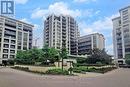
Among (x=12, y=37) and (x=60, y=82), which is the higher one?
(x=12, y=37)

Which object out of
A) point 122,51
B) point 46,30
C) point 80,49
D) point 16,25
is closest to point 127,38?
point 122,51

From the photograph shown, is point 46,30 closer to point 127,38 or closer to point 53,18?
point 53,18

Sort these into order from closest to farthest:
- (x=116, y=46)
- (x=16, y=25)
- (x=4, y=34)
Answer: (x=4, y=34)
(x=16, y=25)
(x=116, y=46)

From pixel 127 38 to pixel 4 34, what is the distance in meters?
57.4

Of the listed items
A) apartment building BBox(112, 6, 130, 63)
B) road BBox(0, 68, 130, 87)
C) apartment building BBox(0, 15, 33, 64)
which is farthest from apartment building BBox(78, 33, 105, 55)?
road BBox(0, 68, 130, 87)

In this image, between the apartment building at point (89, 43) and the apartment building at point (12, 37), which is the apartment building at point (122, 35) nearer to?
the apartment building at point (89, 43)

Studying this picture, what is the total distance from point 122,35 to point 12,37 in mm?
53079

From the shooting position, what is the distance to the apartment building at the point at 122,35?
106 m

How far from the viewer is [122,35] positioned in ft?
359

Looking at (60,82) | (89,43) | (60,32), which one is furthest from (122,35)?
(60,82)

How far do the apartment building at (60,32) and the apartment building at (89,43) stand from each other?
10.5ft

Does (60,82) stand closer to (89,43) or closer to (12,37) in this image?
(12,37)

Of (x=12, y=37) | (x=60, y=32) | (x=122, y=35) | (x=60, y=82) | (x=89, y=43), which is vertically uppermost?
(x=60, y=32)

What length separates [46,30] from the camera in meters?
127
